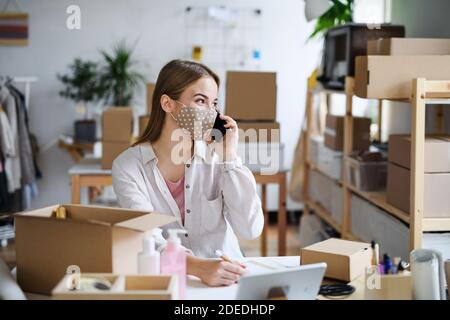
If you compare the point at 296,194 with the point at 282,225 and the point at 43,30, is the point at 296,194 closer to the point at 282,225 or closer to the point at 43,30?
the point at 282,225

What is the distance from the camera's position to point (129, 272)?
1437mm

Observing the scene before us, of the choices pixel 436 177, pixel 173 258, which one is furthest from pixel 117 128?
pixel 173 258

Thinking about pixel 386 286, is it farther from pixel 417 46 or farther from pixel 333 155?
pixel 333 155

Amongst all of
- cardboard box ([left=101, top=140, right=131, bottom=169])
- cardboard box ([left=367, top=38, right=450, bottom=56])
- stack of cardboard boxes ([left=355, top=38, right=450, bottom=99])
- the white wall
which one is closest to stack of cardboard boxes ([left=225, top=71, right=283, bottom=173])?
cardboard box ([left=101, top=140, right=131, bottom=169])

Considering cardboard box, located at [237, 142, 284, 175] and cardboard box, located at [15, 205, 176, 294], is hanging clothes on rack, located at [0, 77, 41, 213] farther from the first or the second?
cardboard box, located at [15, 205, 176, 294]

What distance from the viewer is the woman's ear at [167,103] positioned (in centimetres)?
207

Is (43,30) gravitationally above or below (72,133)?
above

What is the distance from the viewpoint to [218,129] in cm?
206

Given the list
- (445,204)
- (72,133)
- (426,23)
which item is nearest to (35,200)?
(72,133)

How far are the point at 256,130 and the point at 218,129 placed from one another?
1.44m

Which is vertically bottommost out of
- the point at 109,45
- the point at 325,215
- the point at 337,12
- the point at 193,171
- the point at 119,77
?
the point at 325,215

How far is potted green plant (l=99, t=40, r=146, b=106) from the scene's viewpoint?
5.03m

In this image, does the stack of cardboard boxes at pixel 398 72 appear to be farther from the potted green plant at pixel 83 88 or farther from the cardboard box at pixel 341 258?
the potted green plant at pixel 83 88
